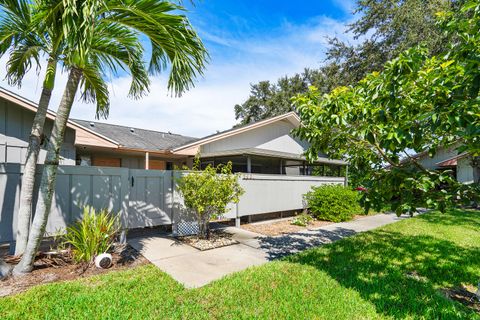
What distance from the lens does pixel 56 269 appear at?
4406 millimetres

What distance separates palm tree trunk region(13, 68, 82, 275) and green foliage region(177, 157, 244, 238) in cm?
278

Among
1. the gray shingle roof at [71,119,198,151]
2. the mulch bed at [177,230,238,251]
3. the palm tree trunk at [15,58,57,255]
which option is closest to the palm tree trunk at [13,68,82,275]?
the palm tree trunk at [15,58,57,255]

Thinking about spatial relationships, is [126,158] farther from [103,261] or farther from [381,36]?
[381,36]

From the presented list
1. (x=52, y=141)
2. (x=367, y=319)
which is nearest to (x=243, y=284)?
(x=367, y=319)

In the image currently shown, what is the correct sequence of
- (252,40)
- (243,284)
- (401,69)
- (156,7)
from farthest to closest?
(252,40) < (156,7) < (243,284) < (401,69)

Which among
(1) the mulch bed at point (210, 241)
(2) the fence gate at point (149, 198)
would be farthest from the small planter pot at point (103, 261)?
(1) the mulch bed at point (210, 241)

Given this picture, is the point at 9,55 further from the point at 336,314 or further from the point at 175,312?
the point at 336,314

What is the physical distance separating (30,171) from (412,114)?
573cm

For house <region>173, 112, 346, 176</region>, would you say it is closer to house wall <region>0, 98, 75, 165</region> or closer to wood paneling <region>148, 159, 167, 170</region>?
wood paneling <region>148, 159, 167, 170</region>

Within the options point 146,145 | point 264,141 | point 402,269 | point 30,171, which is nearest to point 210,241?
point 30,171

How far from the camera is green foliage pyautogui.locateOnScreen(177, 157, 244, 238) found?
248 inches

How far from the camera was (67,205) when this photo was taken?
5.09m

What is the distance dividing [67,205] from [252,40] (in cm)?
1157

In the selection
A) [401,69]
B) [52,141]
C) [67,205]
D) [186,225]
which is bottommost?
[186,225]
